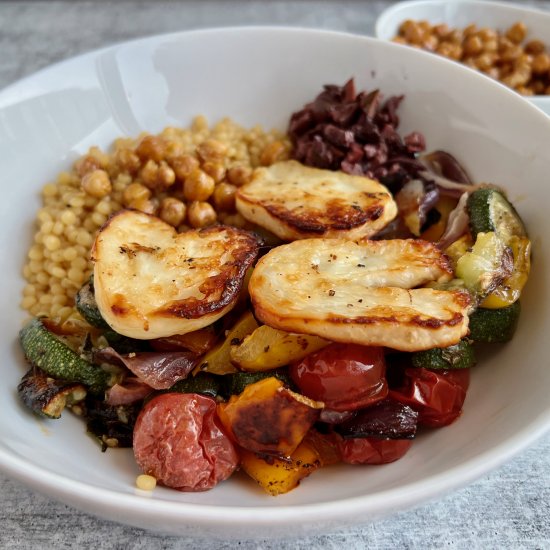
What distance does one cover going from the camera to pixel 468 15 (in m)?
4.65

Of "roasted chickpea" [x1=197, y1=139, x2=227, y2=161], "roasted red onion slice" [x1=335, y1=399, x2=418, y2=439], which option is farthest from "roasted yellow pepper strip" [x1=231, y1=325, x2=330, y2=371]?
"roasted chickpea" [x1=197, y1=139, x2=227, y2=161]

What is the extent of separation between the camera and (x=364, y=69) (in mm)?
3422

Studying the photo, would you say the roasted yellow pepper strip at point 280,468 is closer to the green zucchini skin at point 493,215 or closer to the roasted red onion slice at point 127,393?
the roasted red onion slice at point 127,393

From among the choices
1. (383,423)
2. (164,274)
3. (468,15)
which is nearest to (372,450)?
(383,423)

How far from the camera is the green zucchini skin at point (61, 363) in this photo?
224cm

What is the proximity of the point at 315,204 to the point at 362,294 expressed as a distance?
0.65 meters

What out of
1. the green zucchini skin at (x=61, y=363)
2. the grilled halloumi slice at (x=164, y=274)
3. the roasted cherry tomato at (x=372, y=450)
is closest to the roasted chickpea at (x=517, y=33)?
the grilled halloumi slice at (x=164, y=274)

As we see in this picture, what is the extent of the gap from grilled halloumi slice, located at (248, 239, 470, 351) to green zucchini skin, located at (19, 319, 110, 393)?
2.12 feet

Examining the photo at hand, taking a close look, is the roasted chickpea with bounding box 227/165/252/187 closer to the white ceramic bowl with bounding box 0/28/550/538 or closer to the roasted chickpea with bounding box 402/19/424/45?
the white ceramic bowl with bounding box 0/28/550/538

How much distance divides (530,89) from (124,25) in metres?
3.46

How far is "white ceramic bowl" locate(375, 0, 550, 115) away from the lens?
445 cm

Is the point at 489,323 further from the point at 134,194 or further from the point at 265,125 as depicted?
the point at 265,125

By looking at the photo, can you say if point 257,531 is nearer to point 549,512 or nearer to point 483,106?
point 549,512

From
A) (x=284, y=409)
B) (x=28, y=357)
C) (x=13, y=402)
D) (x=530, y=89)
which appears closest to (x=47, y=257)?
(x=28, y=357)
